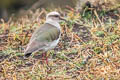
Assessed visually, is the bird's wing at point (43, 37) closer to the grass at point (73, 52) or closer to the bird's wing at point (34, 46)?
the bird's wing at point (34, 46)

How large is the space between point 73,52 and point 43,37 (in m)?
0.65

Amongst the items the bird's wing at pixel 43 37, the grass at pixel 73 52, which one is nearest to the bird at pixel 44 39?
the bird's wing at pixel 43 37

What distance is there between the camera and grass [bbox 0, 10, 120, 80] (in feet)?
22.5

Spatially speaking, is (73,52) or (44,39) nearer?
(44,39)

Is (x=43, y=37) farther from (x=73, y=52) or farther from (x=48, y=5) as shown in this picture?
(x=48, y=5)

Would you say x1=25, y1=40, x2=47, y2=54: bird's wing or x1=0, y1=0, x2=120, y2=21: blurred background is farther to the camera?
x1=0, y1=0, x2=120, y2=21: blurred background

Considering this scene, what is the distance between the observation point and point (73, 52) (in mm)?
7934

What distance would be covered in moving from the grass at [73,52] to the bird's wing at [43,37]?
28 centimetres

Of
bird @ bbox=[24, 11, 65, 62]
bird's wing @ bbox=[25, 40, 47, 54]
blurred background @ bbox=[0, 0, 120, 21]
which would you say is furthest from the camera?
blurred background @ bbox=[0, 0, 120, 21]

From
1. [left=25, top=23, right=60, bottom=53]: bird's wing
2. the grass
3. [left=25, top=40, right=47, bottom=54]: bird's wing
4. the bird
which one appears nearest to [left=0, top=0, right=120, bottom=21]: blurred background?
the grass

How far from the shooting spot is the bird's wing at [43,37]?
7465mm

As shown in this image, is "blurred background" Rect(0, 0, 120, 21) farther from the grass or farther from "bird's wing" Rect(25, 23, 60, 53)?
"bird's wing" Rect(25, 23, 60, 53)

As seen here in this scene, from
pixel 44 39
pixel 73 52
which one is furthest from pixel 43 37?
pixel 73 52

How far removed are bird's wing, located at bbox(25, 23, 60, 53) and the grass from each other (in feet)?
0.92
